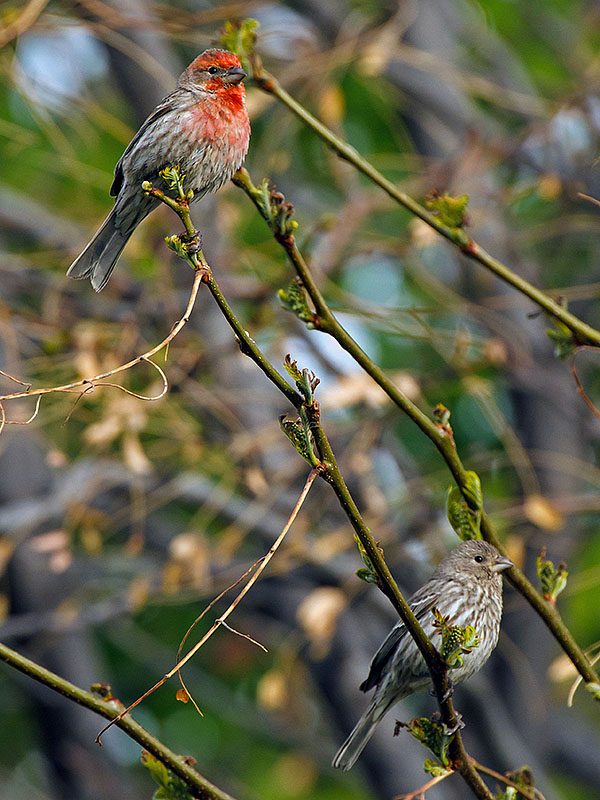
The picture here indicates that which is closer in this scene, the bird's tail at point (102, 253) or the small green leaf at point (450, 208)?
the small green leaf at point (450, 208)

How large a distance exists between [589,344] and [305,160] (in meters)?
8.24

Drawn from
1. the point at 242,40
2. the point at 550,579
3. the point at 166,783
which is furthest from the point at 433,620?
the point at 242,40

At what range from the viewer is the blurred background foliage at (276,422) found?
588cm

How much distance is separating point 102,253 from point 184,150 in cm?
49

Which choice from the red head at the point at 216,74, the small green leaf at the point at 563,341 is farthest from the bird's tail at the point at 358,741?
the red head at the point at 216,74

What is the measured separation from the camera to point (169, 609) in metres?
9.19

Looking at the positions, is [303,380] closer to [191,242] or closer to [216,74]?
[191,242]

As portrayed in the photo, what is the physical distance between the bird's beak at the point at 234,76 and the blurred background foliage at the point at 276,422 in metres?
1.62

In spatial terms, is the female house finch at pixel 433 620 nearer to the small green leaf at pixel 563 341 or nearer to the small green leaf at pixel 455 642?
the small green leaf at pixel 563 341

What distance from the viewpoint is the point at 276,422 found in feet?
21.5

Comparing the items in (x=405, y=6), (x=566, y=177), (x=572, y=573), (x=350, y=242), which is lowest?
(x=572, y=573)

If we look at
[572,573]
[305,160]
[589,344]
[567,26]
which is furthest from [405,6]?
[589,344]

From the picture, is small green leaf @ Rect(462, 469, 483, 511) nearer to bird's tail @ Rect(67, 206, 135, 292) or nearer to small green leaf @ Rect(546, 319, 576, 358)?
small green leaf @ Rect(546, 319, 576, 358)

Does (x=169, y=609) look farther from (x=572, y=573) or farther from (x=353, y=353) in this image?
(x=353, y=353)
